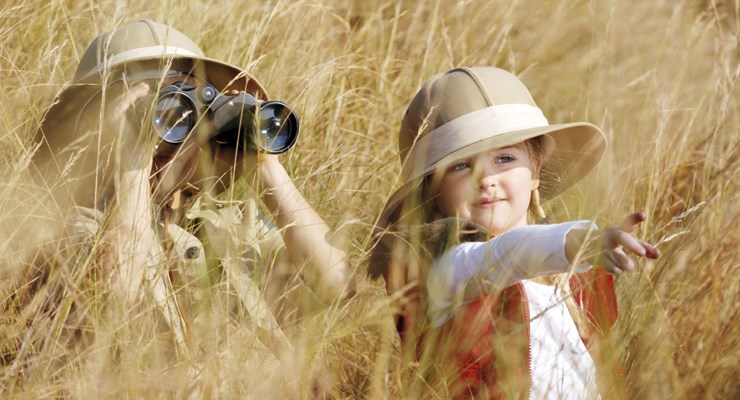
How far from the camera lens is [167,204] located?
2514mm

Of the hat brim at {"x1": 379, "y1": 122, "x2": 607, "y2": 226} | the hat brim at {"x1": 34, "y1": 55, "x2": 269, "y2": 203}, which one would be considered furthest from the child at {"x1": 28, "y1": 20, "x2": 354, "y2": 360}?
the hat brim at {"x1": 379, "y1": 122, "x2": 607, "y2": 226}

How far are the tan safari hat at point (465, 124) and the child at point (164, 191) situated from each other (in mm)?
291

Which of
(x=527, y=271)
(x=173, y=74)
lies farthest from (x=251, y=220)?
(x=527, y=271)

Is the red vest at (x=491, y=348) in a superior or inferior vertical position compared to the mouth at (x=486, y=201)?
inferior

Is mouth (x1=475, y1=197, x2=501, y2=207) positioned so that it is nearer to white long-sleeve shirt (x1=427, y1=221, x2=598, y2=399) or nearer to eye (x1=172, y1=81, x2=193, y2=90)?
white long-sleeve shirt (x1=427, y1=221, x2=598, y2=399)

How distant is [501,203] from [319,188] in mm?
822

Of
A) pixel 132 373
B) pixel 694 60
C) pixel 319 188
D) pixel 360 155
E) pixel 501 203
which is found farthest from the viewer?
pixel 694 60

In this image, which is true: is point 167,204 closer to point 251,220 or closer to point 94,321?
point 251,220

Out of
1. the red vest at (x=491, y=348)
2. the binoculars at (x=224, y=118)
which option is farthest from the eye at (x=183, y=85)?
the red vest at (x=491, y=348)

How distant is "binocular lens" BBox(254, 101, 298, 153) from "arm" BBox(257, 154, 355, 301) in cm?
8

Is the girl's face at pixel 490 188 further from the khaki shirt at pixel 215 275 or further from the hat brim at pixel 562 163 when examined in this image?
the khaki shirt at pixel 215 275

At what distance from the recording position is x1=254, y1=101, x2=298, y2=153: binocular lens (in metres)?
2.38

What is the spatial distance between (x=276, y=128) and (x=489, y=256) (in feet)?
2.17

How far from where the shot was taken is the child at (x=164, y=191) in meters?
2.20
